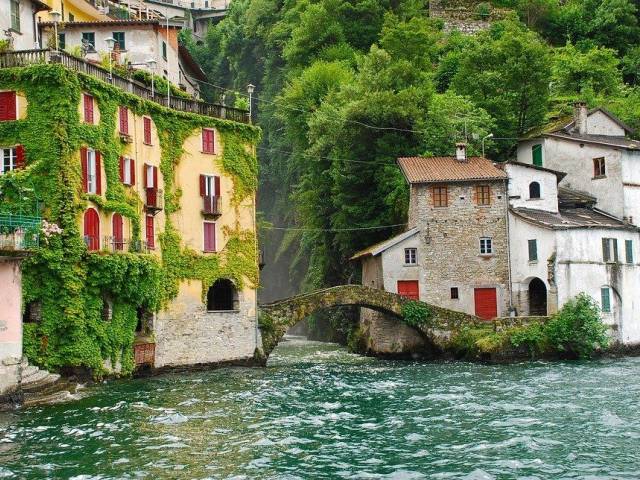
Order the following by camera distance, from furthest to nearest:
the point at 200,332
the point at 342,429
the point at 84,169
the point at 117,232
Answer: the point at 200,332, the point at 117,232, the point at 84,169, the point at 342,429

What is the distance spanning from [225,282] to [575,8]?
5498 cm

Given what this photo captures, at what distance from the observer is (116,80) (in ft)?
147

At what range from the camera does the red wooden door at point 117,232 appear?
43025 millimetres

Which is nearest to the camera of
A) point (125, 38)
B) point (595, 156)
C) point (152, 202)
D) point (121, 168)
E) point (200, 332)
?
point (121, 168)

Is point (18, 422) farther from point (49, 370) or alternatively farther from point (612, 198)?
point (612, 198)

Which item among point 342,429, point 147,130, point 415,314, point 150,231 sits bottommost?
point 342,429

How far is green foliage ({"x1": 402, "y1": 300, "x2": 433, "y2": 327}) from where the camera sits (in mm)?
52031

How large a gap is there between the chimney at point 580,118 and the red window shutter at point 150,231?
30042mm

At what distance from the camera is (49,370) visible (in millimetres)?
38156

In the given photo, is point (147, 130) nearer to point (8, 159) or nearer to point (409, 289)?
point (8, 159)

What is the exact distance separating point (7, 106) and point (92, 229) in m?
6.13

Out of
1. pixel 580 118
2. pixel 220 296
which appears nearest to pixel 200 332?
pixel 220 296

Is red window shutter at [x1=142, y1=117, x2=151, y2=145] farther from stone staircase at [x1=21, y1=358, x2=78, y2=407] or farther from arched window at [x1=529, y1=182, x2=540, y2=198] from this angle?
arched window at [x1=529, y1=182, x2=540, y2=198]

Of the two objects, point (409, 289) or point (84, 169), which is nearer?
point (84, 169)
